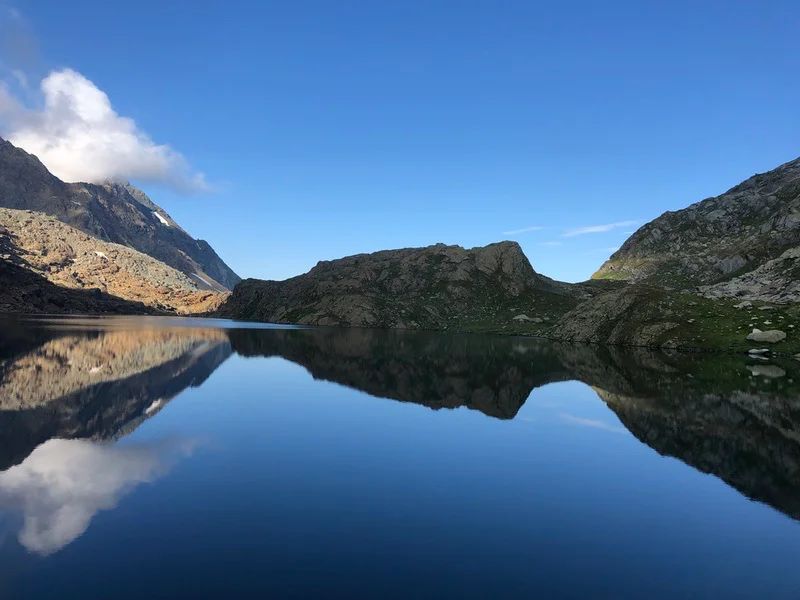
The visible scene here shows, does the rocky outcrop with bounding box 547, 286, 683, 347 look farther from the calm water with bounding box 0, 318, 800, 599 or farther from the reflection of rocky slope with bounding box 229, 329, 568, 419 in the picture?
the calm water with bounding box 0, 318, 800, 599

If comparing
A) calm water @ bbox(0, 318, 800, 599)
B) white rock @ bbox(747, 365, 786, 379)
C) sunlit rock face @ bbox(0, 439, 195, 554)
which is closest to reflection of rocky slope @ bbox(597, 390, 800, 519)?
calm water @ bbox(0, 318, 800, 599)

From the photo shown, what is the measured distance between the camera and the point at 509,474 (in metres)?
23.0

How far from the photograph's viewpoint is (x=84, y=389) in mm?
40000

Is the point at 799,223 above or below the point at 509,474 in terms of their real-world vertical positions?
above

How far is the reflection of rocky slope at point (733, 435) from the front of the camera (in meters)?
22.6

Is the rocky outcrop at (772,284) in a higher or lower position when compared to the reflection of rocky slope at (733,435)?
higher

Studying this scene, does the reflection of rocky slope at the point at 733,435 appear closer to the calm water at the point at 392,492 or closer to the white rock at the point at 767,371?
the calm water at the point at 392,492

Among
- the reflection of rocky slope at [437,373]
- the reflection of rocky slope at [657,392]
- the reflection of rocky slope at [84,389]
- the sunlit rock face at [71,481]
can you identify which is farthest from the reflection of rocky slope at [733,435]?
the reflection of rocky slope at [84,389]

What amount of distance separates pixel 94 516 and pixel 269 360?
57.6 meters

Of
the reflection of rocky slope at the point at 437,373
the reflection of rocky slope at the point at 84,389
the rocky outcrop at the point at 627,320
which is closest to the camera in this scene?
the reflection of rocky slope at the point at 84,389

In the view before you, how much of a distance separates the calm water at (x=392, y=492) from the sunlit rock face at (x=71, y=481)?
0.12 m

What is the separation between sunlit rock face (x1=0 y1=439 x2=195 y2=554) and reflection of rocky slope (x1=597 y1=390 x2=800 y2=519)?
28.2 m

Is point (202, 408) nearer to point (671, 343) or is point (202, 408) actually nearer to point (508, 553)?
point (508, 553)

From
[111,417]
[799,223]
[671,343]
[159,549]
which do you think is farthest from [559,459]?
[799,223]
